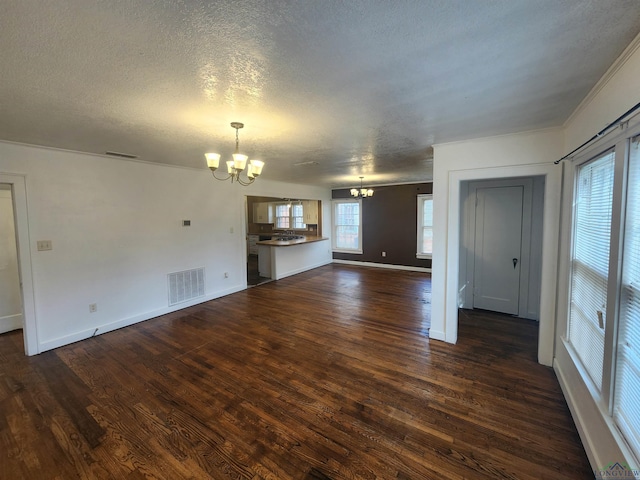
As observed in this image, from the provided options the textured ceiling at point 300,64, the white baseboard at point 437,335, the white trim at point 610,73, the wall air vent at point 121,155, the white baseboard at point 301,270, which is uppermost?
the wall air vent at point 121,155

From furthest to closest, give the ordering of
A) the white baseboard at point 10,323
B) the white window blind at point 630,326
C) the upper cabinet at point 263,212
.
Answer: the upper cabinet at point 263,212 < the white baseboard at point 10,323 < the white window blind at point 630,326

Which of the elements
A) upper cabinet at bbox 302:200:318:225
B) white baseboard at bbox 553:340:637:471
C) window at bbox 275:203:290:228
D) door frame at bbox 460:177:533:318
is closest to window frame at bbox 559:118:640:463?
white baseboard at bbox 553:340:637:471

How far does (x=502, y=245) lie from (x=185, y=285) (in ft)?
17.1

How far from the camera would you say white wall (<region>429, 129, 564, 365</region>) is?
265 centimetres

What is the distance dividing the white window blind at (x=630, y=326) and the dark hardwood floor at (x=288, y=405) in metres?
0.57

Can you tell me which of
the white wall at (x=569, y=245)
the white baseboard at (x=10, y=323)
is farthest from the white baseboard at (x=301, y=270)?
the white wall at (x=569, y=245)

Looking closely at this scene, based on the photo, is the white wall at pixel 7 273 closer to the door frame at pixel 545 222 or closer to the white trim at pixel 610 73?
the door frame at pixel 545 222

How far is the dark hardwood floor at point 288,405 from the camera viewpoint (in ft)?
5.54

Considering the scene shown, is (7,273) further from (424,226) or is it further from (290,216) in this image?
(424,226)

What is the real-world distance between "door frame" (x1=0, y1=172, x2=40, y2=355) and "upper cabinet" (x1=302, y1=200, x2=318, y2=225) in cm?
629

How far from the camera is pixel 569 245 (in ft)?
7.83

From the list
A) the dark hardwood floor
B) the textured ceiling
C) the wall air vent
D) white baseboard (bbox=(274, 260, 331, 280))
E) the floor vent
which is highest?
the wall air vent

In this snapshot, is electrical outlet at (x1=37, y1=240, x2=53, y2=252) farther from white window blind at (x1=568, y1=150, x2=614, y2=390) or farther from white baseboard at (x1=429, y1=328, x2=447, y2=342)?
white window blind at (x1=568, y1=150, x2=614, y2=390)

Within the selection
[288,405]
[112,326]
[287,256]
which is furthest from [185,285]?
[288,405]
